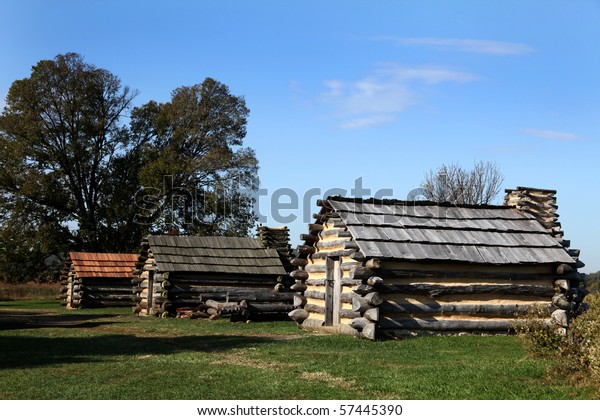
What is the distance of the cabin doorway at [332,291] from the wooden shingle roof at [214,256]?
34.2ft

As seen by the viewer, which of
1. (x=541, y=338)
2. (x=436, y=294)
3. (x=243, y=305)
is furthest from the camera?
(x=243, y=305)

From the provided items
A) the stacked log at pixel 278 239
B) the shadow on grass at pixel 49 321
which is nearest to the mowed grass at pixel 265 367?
the shadow on grass at pixel 49 321

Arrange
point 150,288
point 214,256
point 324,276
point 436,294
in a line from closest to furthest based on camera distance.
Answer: point 436,294 < point 324,276 < point 214,256 < point 150,288

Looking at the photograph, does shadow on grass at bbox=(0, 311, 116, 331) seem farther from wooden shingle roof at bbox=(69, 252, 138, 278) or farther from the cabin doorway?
the cabin doorway

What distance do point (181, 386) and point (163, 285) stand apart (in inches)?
745

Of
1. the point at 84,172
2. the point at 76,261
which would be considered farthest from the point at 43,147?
the point at 76,261

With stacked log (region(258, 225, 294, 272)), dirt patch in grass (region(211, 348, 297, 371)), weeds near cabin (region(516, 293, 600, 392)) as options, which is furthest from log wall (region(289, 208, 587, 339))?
stacked log (region(258, 225, 294, 272))

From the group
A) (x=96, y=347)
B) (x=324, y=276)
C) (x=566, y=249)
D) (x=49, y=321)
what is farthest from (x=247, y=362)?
(x=49, y=321)

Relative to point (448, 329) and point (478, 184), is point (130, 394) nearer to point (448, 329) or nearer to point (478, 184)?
point (448, 329)

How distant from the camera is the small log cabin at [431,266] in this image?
17.9m

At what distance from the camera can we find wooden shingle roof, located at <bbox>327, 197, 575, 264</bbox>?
18.4m

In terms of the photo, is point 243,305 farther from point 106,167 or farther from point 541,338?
point 106,167

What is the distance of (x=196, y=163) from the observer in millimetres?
47500

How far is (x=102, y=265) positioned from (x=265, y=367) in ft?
92.4
